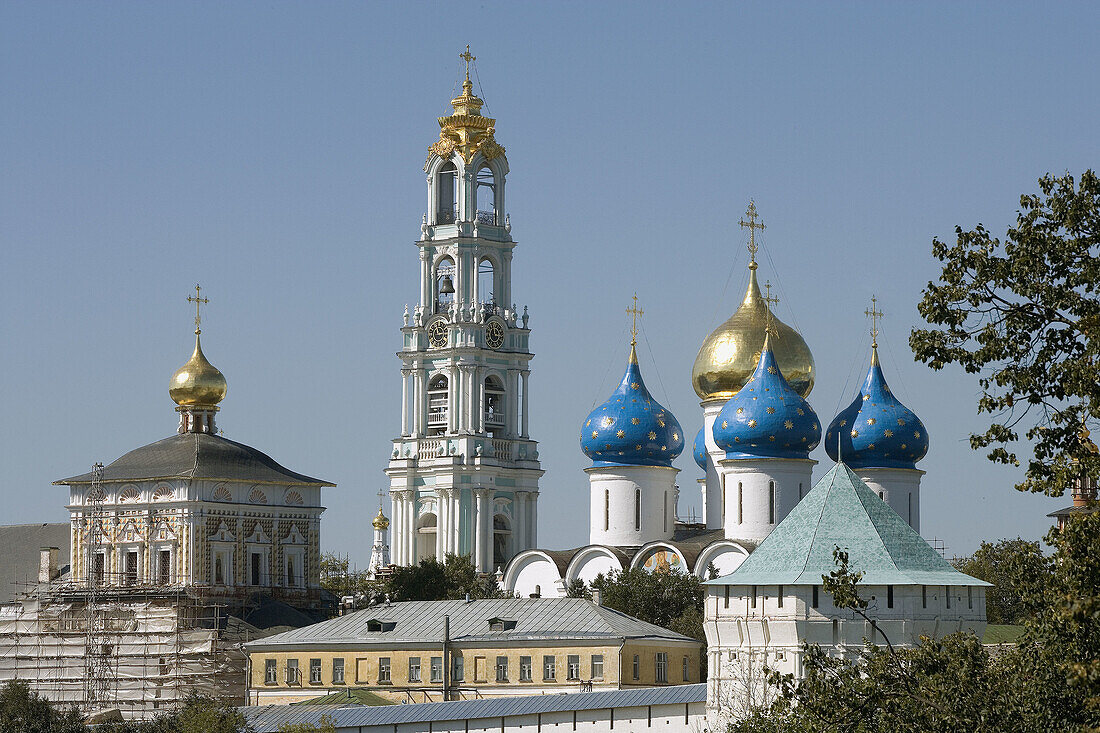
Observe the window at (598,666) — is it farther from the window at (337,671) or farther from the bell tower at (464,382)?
the bell tower at (464,382)

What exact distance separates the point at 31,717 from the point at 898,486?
856 inches

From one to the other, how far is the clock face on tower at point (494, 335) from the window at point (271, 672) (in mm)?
18056

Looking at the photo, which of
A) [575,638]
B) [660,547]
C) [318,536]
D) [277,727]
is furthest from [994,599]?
[277,727]

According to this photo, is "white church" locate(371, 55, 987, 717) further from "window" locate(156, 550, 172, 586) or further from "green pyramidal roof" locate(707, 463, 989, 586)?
"window" locate(156, 550, 172, 586)

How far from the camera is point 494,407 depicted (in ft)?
219

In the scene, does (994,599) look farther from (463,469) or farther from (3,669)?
(3,669)

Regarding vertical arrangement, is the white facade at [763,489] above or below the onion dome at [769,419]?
below

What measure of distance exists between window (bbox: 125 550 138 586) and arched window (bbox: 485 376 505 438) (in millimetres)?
12309

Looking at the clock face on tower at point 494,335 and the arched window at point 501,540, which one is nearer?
the clock face on tower at point 494,335

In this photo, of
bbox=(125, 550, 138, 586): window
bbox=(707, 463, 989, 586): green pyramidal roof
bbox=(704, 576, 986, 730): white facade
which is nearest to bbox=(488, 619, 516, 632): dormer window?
bbox=(125, 550, 138, 586): window

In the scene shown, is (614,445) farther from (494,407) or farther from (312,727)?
(312,727)

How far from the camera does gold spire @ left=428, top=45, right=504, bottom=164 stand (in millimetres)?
66250

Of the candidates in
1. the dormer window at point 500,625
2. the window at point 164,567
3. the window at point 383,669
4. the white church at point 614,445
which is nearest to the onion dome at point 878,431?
the white church at point 614,445

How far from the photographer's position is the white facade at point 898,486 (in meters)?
55.7
